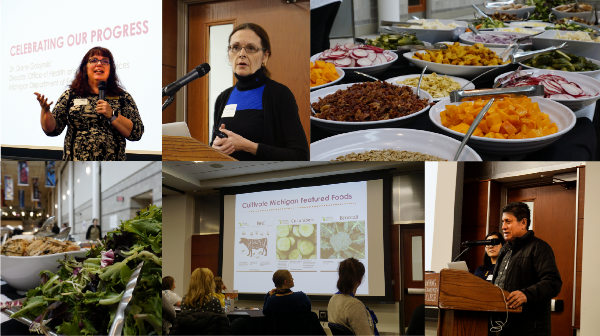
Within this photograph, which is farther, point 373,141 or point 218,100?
point 218,100

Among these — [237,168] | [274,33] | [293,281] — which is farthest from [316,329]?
[274,33]

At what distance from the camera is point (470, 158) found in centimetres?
165

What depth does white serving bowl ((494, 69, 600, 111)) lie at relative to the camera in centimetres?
159

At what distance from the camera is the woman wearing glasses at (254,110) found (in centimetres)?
194

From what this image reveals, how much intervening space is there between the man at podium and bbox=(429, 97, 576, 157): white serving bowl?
0.22 meters

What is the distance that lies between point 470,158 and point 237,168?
902 millimetres

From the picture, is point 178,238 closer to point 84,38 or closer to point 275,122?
point 275,122

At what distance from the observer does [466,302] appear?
5.00ft

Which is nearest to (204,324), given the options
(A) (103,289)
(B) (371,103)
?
(A) (103,289)

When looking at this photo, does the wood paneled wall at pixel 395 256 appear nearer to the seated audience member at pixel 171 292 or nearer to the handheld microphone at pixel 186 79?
the seated audience member at pixel 171 292

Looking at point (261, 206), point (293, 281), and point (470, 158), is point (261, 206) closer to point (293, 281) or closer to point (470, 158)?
point (293, 281)

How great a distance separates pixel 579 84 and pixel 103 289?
1748 millimetres

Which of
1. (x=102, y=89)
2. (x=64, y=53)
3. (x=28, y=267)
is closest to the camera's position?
(x=28, y=267)

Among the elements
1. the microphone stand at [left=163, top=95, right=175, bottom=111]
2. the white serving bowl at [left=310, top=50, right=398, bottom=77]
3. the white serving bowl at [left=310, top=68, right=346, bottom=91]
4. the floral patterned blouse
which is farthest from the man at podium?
the floral patterned blouse
